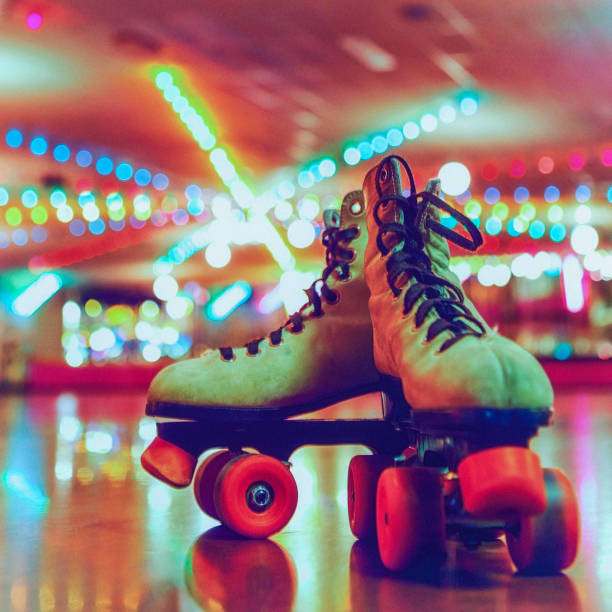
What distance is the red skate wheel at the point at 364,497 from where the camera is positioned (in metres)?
1.21

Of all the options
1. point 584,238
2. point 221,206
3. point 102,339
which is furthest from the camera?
point 102,339

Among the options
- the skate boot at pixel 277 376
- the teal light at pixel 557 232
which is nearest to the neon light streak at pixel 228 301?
the teal light at pixel 557 232

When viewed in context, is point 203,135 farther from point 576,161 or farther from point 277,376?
point 277,376

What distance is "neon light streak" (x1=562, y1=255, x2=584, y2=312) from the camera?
47.4 ft

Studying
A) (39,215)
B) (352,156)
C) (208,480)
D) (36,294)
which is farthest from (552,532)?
(36,294)

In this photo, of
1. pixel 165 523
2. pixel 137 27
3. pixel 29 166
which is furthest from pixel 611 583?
pixel 29 166

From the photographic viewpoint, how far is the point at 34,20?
559 centimetres

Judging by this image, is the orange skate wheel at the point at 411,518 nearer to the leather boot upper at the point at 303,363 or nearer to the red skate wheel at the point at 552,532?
the red skate wheel at the point at 552,532

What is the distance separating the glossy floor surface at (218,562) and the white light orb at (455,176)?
772cm

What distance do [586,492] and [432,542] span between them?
82 cm

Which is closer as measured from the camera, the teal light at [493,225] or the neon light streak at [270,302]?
the teal light at [493,225]

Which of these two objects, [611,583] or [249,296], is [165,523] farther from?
[249,296]

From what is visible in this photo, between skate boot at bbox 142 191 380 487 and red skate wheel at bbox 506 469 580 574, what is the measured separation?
1.33 feet

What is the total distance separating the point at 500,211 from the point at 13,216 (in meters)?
6.75
